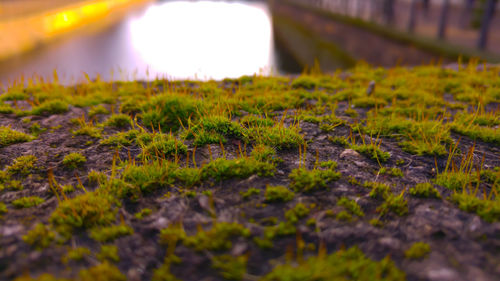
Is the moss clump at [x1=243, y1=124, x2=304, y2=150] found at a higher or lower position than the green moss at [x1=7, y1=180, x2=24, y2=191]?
higher

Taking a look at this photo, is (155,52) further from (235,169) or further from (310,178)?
(310,178)

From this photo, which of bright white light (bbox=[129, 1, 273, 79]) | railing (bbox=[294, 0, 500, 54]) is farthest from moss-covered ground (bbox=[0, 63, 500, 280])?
bright white light (bbox=[129, 1, 273, 79])

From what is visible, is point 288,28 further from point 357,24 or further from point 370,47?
point 370,47

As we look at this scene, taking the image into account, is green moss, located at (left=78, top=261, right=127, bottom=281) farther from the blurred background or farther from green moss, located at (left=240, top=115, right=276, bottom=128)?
the blurred background

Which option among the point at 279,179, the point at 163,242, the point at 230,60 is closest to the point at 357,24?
the point at 230,60

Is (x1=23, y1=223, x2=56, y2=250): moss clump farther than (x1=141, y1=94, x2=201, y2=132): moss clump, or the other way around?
(x1=141, y1=94, x2=201, y2=132): moss clump

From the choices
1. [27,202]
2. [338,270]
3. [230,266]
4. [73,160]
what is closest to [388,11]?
[73,160]
